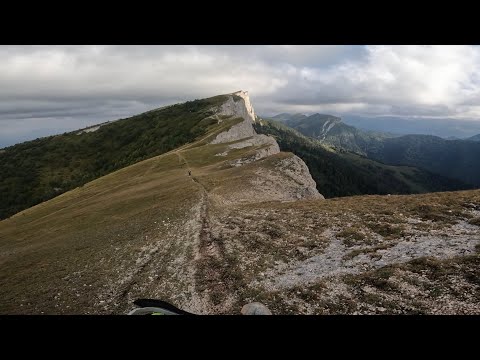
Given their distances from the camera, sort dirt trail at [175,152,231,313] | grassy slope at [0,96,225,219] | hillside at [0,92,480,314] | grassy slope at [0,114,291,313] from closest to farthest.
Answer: hillside at [0,92,480,314], dirt trail at [175,152,231,313], grassy slope at [0,114,291,313], grassy slope at [0,96,225,219]

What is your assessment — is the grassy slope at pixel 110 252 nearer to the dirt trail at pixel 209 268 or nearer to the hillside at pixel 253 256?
the hillside at pixel 253 256

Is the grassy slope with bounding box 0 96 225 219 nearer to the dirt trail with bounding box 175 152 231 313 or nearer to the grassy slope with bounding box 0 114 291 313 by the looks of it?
the grassy slope with bounding box 0 114 291 313

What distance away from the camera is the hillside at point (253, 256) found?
24.1m

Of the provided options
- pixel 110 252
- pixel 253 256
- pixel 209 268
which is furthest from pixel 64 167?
pixel 253 256

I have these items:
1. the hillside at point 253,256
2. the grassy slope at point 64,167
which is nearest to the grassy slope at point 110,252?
the hillside at point 253,256

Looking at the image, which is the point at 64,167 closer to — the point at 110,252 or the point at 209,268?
the point at 110,252

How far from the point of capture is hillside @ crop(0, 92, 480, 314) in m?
24.1

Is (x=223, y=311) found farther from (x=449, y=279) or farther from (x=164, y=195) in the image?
(x=164, y=195)

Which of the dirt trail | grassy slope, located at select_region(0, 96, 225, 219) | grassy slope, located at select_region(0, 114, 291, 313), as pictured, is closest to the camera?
the dirt trail

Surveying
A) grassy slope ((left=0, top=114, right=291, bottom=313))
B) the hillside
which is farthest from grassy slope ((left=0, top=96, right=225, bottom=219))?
the hillside

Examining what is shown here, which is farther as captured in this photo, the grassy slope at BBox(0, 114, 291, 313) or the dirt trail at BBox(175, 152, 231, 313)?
the grassy slope at BBox(0, 114, 291, 313)

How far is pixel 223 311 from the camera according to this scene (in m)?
24.3
